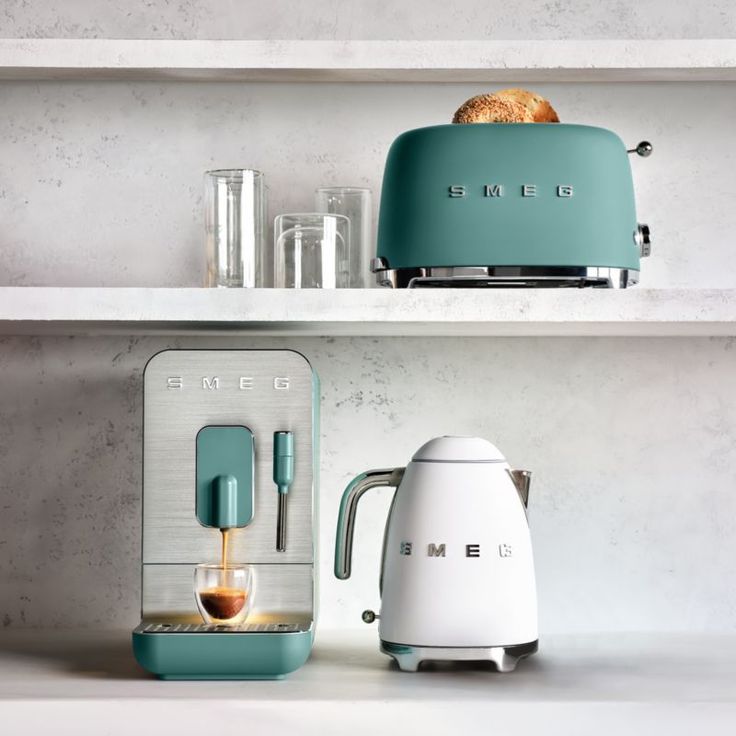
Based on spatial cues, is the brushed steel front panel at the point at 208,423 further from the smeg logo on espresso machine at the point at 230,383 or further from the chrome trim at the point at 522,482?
the chrome trim at the point at 522,482

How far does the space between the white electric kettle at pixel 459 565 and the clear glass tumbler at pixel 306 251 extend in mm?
267

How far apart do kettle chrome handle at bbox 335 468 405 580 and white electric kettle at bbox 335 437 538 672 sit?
0.17 ft

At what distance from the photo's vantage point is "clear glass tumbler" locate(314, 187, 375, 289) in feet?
4.82

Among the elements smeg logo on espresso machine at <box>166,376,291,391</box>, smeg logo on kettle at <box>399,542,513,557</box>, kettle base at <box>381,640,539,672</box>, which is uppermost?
smeg logo on espresso machine at <box>166,376,291,391</box>

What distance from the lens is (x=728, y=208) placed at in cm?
155

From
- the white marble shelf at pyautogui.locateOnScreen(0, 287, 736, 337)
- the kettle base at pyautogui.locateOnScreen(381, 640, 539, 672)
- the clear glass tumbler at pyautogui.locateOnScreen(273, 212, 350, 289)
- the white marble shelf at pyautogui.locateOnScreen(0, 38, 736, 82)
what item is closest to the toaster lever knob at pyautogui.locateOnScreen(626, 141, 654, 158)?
the white marble shelf at pyautogui.locateOnScreen(0, 38, 736, 82)

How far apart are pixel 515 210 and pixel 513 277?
77mm

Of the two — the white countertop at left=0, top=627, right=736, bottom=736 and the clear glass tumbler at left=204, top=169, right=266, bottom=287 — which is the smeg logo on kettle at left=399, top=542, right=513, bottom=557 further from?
the clear glass tumbler at left=204, top=169, right=266, bottom=287

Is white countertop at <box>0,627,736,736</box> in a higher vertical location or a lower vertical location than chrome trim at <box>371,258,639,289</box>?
lower

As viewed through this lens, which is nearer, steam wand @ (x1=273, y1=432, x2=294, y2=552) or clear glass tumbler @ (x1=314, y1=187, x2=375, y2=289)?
steam wand @ (x1=273, y1=432, x2=294, y2=552)

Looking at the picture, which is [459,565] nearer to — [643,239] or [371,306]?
[371,306]

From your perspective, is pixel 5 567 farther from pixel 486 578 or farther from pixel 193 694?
pixel 486 578

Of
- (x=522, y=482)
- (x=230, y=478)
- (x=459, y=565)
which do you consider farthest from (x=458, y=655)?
(x=230, y=478)

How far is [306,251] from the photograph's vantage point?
1398mm
